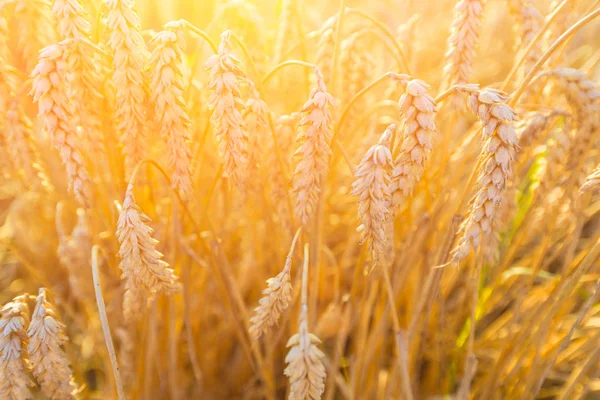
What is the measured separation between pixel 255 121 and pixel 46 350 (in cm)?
65

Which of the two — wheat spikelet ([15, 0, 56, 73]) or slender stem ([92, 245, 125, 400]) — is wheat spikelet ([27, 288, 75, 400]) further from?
wheat spikelet ([15, 0, 56, 73])

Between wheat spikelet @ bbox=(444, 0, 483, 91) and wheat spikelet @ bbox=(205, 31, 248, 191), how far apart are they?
1.73 ft

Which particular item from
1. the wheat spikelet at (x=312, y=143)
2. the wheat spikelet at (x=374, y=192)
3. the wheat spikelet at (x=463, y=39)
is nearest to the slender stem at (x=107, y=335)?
the wheat spikelet at (x=312, y=143)

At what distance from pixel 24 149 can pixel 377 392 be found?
121 cm

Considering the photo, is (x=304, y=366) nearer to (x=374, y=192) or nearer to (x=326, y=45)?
(x=374, y=192)

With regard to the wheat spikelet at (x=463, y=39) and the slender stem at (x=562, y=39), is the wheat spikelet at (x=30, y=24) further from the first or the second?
the slender stem at (x=562, y=39)

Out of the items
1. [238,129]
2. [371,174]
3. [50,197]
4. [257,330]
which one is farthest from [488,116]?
[50,197]

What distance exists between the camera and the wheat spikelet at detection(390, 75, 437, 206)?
886mm

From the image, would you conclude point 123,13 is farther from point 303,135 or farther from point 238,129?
point 303,135

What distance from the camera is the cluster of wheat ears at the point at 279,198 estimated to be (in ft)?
3.08

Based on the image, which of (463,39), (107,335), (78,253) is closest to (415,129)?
(463,39)

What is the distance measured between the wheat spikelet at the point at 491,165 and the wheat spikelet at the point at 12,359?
35.2 inches

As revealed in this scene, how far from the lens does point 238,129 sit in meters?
0.96

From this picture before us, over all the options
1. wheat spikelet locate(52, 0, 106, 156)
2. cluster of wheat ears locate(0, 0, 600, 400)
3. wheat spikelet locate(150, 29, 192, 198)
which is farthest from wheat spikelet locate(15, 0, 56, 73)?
wheat spikelet locate(150, 29, 192, 198)
